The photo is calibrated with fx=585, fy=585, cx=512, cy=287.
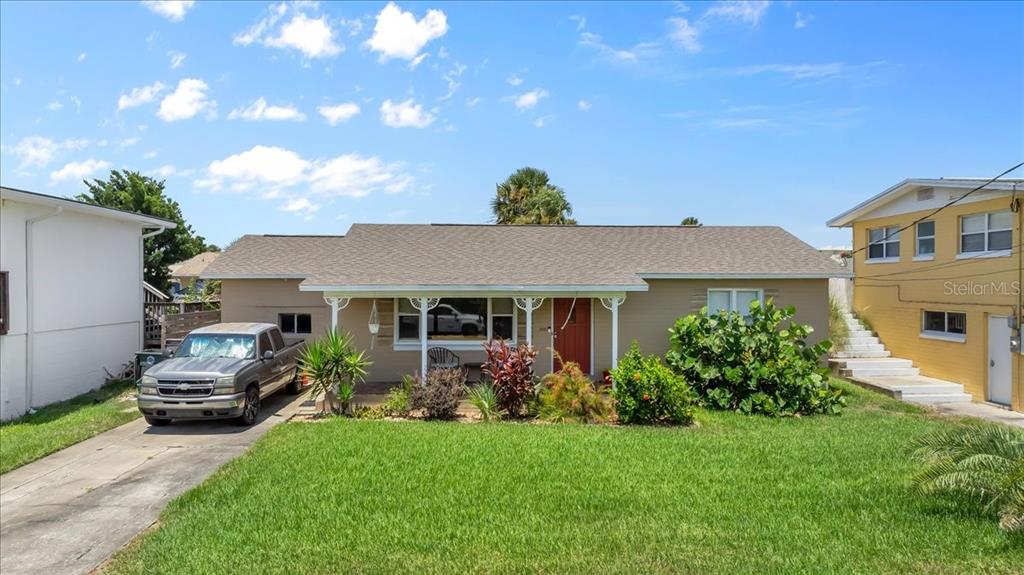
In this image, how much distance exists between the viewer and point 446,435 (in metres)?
9.67

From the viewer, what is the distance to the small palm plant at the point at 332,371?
37.7ft

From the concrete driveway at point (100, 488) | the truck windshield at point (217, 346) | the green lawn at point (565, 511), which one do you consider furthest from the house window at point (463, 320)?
the green lawn at point (565, 511)

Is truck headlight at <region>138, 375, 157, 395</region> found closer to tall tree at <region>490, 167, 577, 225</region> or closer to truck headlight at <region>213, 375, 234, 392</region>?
truck headlight at <region>213, 375, 234, 392</region>

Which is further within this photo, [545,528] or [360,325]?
→ [360,325]

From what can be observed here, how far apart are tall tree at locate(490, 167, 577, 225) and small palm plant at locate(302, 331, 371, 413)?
18.4 metres

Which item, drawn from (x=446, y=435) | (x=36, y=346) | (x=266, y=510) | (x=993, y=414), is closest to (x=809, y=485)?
(x=446, y=435)

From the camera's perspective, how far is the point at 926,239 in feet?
57.4

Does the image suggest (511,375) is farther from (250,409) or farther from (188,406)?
(188,406)

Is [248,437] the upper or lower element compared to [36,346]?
lower

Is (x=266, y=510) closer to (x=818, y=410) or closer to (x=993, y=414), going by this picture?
(x=818, y=410)

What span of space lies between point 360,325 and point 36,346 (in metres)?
7.13

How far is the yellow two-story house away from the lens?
14.7m

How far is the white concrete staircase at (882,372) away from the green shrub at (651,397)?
756 cm

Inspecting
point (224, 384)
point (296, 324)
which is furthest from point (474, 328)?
point (224, 384)
